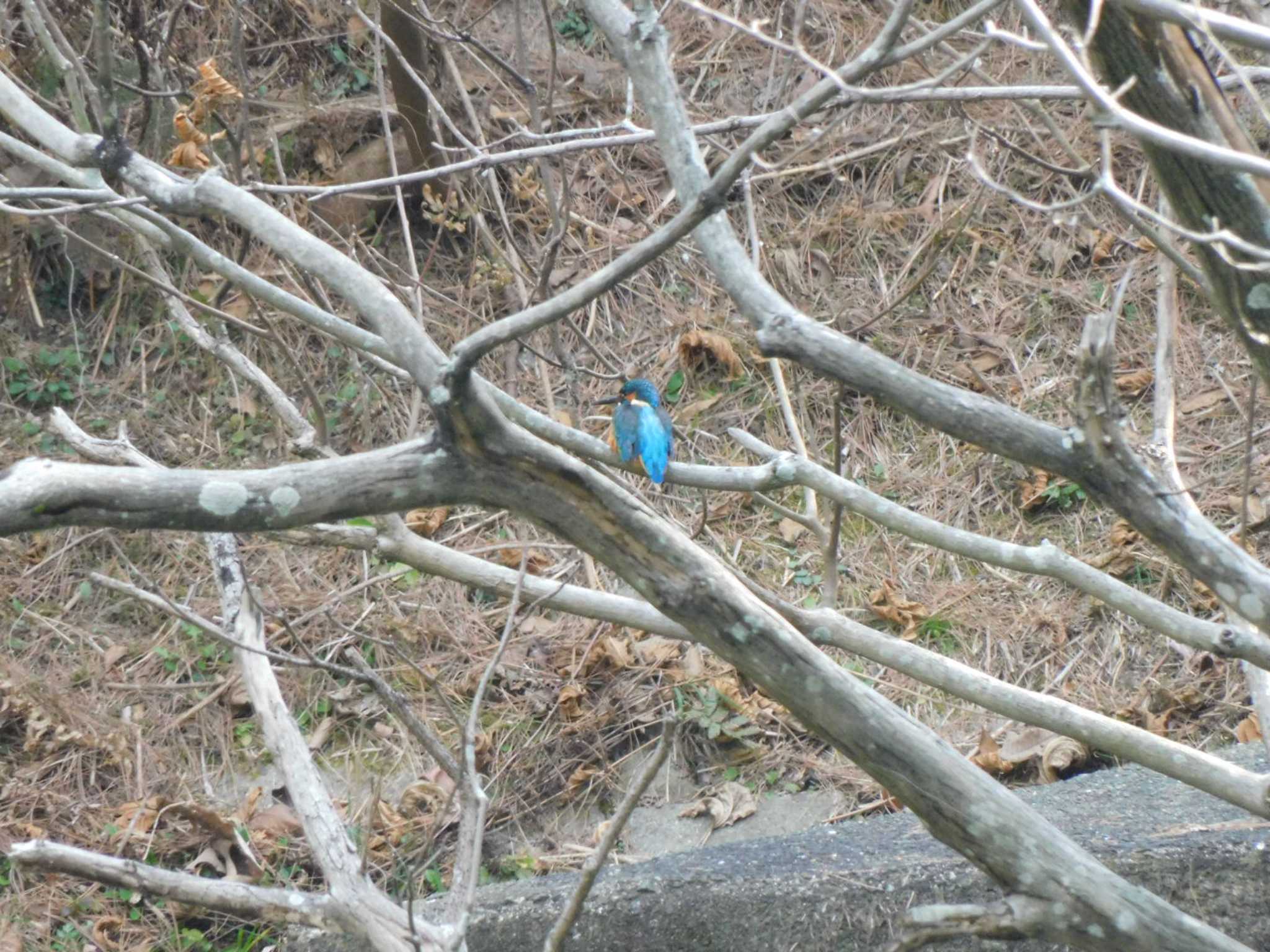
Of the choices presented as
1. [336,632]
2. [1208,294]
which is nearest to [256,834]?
[336,632]

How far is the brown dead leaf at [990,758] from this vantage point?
14.8 feet

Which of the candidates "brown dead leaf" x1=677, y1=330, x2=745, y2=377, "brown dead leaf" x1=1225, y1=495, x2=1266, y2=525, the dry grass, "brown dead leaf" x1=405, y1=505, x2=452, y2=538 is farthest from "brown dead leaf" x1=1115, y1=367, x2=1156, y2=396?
"brown dead leaf" x1=405, y1=505, x2=452, y2=538

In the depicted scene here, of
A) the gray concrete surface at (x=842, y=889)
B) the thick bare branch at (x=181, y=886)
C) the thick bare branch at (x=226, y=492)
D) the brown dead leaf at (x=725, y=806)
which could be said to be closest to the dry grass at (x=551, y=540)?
the brown dead leaf at (x=725, y=806)

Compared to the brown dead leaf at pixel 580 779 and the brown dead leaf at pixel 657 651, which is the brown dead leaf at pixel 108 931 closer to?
the brown dead leaf at pixel 580 779

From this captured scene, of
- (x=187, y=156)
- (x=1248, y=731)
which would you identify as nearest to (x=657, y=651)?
(x=1248, y=731)

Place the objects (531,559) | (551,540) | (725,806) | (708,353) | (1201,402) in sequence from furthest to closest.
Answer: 1. (708,353)
2. (1201,402)
3. (531,559)
4. (551,540)
5. (725,806)

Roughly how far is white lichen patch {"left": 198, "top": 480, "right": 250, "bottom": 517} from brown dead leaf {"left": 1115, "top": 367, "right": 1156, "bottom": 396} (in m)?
4.96

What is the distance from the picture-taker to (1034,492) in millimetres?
5578

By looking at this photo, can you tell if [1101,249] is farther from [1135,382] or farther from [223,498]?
[223,498]

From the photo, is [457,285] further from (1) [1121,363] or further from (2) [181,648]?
(1) [1121,363]

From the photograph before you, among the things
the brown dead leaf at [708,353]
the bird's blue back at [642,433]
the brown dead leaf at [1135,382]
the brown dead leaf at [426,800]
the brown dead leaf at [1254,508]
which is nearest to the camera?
the bird's blue back at [642,433]

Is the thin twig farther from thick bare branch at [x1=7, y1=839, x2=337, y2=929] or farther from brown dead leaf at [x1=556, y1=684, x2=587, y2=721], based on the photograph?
brown dead leaf at [x1=556, y1=684, x2=587, y2=721]

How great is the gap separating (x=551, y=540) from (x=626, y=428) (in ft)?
3.39

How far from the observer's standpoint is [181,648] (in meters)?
5.82
